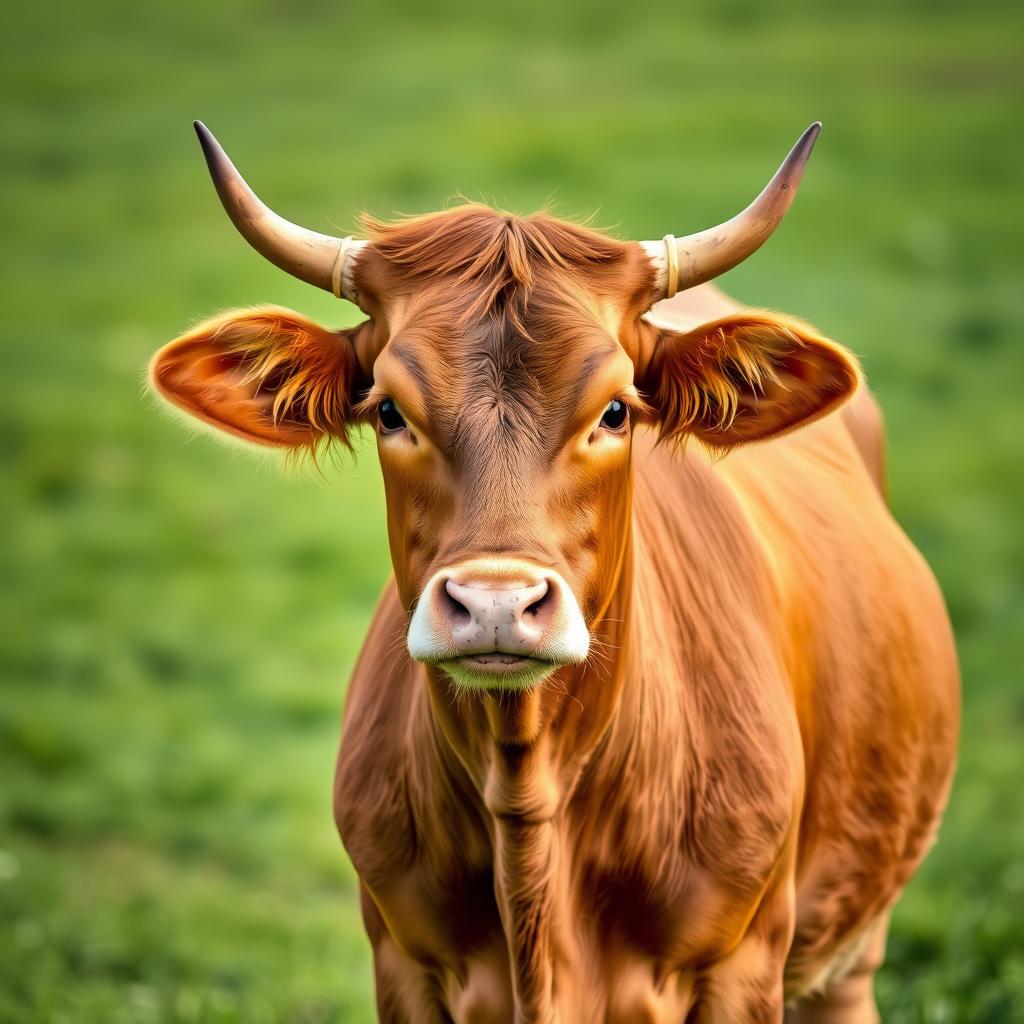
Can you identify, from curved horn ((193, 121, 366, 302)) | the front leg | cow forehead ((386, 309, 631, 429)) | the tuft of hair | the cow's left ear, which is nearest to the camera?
cow forehead ((386, 309, 631, 429))

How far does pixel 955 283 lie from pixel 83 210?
27.3 ft

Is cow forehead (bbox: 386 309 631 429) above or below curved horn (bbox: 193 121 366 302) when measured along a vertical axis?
below

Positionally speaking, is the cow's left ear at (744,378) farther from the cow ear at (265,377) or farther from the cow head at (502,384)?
the cow ear at (265,377)

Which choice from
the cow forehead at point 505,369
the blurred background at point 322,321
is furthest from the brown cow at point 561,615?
the blurred background at point 322,321

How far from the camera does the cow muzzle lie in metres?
3.11

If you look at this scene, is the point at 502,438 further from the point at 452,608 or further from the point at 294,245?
the point at 294,245

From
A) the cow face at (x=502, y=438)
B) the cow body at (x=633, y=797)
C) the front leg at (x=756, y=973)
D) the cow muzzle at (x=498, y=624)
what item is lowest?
the front leg at (x=756, y=973)

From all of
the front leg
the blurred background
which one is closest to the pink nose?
the front leg

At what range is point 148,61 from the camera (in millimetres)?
19344

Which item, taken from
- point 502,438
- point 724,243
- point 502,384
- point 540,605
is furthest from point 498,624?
point 724,243

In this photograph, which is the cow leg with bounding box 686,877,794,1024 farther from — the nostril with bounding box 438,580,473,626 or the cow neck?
the nostril with bounding box 438,580,473,626

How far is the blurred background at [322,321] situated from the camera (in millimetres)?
7078

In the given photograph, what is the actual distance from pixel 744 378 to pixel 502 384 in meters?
0.73

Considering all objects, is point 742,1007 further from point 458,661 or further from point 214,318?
point 214,318
